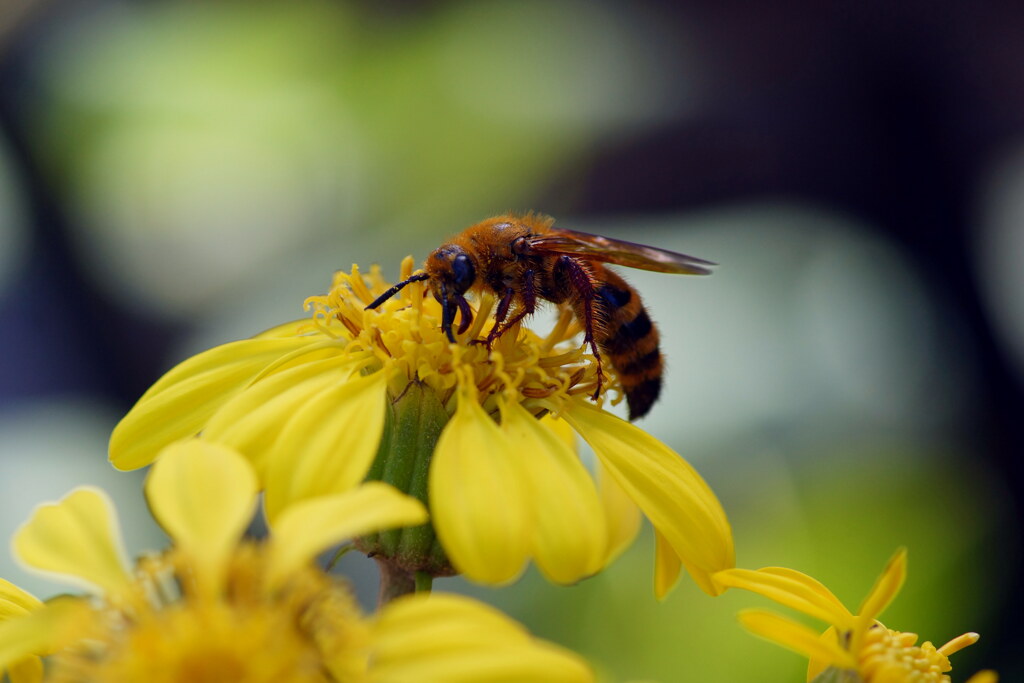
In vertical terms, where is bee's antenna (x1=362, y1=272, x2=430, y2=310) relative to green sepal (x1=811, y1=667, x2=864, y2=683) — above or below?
above

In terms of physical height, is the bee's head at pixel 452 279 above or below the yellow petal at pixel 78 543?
above

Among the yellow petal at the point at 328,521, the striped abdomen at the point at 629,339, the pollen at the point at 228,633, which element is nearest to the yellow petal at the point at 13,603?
the pollen at the point at 228,633

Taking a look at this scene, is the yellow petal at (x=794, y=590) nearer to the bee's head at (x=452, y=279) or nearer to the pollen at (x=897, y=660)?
the pollen at (x=897, y=660)

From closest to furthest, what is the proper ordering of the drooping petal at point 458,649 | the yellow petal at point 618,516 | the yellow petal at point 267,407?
the drooping petal at point 458,649
the yellow petal at point 267,407
the yellow petal at point 618,516

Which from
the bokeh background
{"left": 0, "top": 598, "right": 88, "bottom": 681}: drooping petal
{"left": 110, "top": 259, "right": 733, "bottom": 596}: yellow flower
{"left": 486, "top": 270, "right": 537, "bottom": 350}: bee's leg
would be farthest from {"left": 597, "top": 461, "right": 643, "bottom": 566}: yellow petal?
the bokeh background

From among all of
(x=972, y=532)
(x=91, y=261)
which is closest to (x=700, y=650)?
(x=972, y=532)

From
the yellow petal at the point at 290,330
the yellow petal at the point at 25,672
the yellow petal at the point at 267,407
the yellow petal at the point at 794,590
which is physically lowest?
the yellow petal at the point at 25,672

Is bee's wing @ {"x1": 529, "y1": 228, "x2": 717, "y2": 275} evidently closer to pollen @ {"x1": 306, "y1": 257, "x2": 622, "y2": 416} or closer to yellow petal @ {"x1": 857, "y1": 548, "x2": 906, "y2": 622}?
pollen @ {"x1": 306, "y1": 257, "x2": 622, "y2": 416}
